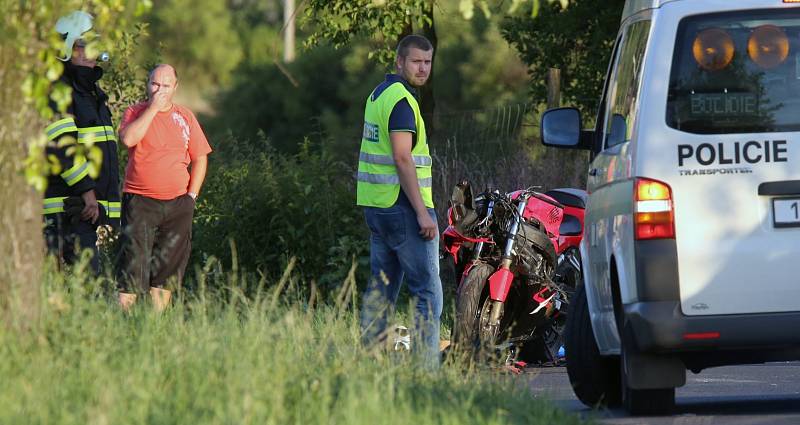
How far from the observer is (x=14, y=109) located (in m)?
7.63

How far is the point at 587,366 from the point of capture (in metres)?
9.39

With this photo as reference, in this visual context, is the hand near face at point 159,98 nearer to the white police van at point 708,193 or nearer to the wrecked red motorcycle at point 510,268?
the wrecked red motorcycle at point 510,268

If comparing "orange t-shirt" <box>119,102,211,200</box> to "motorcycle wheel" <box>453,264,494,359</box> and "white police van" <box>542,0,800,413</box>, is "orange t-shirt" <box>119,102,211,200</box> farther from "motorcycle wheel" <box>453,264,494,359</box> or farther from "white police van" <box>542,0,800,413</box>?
"white police van" <box>542,0,800,413</box>

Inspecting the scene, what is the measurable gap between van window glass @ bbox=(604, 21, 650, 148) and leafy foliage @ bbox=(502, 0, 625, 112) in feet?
31.0

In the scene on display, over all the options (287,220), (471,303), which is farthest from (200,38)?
(471,303)

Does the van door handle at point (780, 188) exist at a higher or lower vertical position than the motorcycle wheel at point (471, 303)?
higher

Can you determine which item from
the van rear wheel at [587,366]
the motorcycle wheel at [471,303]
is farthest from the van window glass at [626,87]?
the motorcycle wheel at [471,303]

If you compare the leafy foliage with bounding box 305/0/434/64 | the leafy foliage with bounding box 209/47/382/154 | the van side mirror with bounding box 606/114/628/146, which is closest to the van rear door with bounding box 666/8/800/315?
the van side mirror with bounding box 606/114/628/146

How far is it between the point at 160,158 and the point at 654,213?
407 cm

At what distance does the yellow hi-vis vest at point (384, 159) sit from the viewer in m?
10.1

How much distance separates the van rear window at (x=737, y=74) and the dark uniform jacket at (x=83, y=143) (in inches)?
144

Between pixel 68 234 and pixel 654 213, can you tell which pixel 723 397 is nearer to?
pixel 654 213

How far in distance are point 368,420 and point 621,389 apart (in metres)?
3.35

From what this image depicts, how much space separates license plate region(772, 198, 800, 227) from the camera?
787 cm
